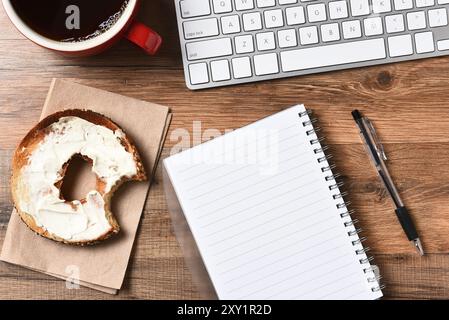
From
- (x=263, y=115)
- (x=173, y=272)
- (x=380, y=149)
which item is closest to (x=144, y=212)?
(x=173, y=272)

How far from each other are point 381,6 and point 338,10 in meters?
0.05

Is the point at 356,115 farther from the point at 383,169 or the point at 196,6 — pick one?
the point at 196,6

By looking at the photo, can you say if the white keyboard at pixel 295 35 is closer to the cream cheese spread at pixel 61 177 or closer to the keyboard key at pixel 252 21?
the keyboard key at pixel 252 21

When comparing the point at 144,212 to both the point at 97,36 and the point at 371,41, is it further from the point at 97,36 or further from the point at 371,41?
the point at 371,41

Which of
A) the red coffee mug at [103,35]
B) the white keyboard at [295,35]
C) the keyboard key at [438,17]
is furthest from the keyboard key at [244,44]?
the keyboard key at [438,17]

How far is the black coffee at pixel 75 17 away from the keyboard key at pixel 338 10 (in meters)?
0.24

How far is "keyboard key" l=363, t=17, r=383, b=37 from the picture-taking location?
73cm

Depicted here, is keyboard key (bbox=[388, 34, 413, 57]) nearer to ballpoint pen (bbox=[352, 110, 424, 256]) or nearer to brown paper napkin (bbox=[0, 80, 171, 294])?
ballpoint pen (bbox=[352, 110, 424, 256])

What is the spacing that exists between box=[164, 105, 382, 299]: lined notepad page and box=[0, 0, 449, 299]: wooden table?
0.09ft

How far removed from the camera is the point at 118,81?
2.42 ft

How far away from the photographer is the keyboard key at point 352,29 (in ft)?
2.38

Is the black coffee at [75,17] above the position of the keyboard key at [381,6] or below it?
below
